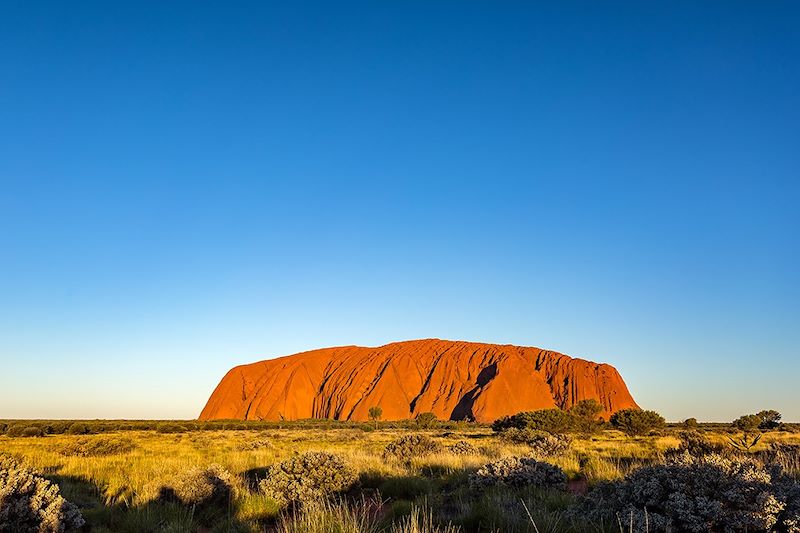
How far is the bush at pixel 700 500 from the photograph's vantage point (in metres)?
5.57

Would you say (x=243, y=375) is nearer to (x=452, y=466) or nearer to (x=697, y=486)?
(x=452, y=466)

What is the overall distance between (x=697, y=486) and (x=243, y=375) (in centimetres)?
12091

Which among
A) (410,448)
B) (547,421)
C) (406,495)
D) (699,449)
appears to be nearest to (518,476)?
(406,495)

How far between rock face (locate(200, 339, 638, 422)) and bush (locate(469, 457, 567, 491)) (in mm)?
80776

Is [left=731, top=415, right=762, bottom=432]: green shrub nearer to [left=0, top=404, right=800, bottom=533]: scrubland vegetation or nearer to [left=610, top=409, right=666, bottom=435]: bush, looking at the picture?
[left=610, top=409, right=666, bottom=435]: bush

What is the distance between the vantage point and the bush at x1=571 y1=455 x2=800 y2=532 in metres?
5.57

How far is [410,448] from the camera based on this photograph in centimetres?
1836

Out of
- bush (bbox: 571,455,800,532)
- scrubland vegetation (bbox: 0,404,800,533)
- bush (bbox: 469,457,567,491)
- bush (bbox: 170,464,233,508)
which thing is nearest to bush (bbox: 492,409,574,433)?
scrubland vegetation (bbox: 0,404,800,533)

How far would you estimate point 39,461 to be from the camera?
57.7ft

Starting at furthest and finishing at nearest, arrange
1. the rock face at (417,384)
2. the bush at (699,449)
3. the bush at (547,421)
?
the rock face at (417,384) → the bush at (547,421) → the bush at (699,449)

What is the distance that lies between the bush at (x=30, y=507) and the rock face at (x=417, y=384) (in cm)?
8540

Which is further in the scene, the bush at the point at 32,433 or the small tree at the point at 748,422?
the small tree at the point at 748,422

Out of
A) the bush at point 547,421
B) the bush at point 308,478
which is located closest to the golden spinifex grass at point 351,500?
the bush at point 308,478

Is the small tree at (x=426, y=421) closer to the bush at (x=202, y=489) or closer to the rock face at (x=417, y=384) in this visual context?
the rock face at (x=417, y=384)
